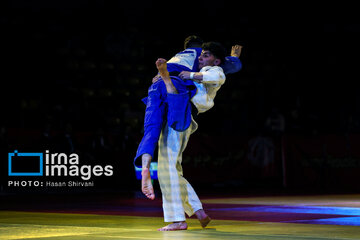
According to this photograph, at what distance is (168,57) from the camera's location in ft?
74.4

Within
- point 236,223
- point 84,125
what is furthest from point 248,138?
point 236,223

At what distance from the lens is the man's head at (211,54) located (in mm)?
6148

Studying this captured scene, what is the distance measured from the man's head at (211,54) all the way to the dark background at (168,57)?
9.75 meters

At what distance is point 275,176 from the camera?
1855 centimetres

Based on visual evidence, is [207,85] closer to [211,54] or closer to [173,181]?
[211,54]

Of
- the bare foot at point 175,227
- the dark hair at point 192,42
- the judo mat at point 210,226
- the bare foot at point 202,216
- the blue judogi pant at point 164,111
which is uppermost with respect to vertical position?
the dark hair at point 192,42

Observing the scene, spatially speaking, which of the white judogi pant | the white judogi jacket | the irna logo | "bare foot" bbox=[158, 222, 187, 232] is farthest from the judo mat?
the irna logo

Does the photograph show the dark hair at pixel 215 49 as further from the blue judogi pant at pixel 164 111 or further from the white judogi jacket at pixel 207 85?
the blue judogi pant at pixel 164 111

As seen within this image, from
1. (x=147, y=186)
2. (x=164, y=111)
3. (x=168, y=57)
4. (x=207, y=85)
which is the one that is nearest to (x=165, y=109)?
(x=164, y=111)

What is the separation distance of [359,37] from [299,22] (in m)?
2.81

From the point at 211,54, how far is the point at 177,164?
1.04m

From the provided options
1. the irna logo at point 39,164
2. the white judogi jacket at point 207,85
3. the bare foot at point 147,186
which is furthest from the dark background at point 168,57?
the bare foot at point 147,186

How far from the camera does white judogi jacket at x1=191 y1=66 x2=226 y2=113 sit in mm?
5863

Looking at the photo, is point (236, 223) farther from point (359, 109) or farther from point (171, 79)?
point (359, 109)
